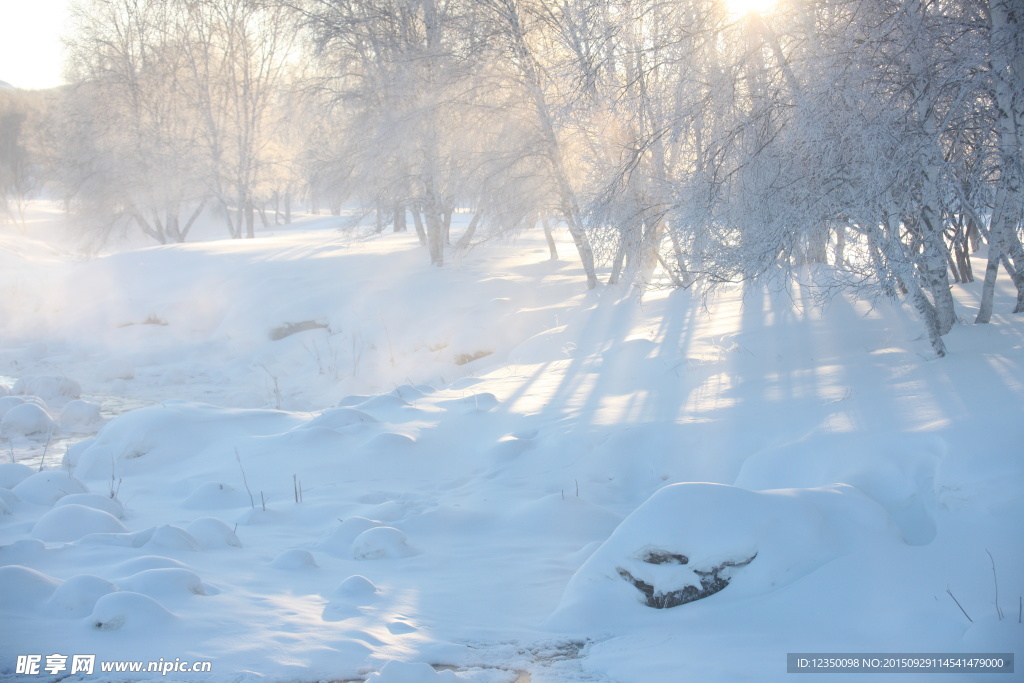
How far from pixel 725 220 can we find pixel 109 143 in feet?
86.7

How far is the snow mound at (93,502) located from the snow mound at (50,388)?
7.14 m

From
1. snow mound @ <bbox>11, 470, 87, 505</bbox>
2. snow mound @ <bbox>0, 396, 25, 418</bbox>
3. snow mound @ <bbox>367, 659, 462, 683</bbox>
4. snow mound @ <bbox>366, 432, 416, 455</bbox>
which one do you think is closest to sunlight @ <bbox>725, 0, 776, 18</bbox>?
snow mound @ <bbox>366, 432, 416, 455</bbox>

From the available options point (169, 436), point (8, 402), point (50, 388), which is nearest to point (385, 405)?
point (169, 436)

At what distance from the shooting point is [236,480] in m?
5.82

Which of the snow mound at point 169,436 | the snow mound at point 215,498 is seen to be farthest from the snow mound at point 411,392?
the snow mound at point 215,498

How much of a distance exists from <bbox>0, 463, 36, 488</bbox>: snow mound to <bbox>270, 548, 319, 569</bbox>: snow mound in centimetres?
264

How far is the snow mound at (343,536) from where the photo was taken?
423 cm

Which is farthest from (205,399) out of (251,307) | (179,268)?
(179,268)

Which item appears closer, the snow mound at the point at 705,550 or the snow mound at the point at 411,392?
the snow mound at the point at 705,550

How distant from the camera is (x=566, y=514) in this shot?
4.79 m

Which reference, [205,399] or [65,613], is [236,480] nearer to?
[65,613]

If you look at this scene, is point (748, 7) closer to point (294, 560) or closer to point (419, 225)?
point (294, 560)

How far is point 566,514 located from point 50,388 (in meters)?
9.49

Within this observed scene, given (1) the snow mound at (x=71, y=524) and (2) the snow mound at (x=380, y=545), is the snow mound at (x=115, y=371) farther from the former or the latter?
(2) the snow mound at (x=380, y=545)
